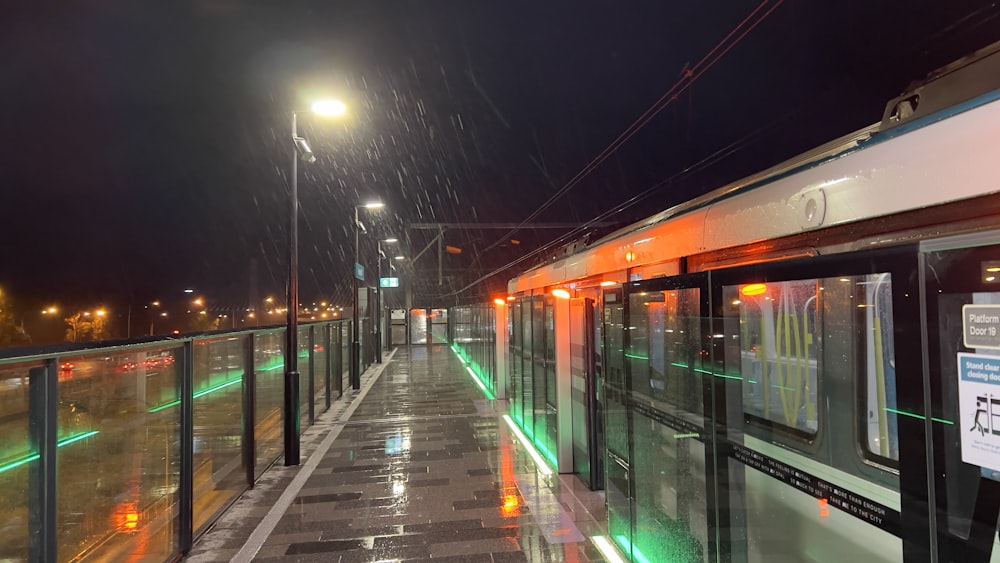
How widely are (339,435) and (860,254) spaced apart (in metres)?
8.75

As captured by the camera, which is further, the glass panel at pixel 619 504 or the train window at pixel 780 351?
the glass panel at pixel 619 504

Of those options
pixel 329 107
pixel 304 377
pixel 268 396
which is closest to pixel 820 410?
pixel 329 107

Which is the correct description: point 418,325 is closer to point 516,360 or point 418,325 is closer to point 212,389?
point 516,360

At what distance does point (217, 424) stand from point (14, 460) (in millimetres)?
3052

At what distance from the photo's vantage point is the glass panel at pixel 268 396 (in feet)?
23.5

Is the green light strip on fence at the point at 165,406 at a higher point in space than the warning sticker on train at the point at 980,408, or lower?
lower

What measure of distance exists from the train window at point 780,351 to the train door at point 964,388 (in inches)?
35.8

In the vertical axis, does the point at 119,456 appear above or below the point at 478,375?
above

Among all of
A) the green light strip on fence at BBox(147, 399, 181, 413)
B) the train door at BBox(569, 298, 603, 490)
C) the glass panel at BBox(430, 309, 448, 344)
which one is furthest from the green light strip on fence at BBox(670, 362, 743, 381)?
the glass panel at BBox(430, 309, 448, 344)

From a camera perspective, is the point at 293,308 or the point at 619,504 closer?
the point at 619,504

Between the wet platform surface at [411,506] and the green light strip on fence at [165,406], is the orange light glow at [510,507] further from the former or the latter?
the green light strip on fence at [165,406]

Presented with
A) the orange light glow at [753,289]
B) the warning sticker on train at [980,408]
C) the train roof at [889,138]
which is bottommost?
the warning sticker on train at [980,408]

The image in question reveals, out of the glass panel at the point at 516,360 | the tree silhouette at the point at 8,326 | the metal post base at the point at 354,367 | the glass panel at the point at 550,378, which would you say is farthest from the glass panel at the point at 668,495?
the tree silhouette at the point at 8,326

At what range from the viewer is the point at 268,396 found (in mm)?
7922
